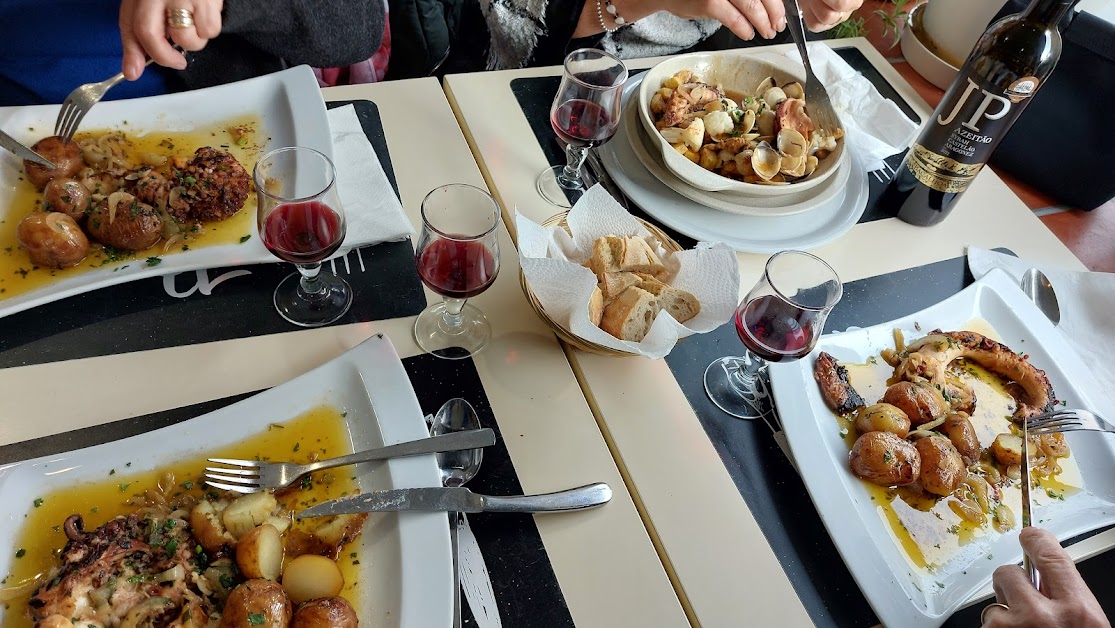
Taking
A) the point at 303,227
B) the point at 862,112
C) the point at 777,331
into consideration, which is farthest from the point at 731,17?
the point at 303,227

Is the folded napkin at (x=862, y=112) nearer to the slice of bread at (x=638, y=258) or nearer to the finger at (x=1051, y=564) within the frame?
the slice of bread at (x=638, y=258)

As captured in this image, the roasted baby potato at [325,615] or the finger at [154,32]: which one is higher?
the finger at [154,32]

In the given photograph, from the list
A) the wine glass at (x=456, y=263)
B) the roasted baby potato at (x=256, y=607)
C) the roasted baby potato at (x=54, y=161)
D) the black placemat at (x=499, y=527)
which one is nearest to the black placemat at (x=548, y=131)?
the wine glass at (x=456, y=263)

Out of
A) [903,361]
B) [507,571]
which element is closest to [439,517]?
[507,571]

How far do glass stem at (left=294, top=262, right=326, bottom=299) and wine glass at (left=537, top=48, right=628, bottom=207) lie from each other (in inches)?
17.9

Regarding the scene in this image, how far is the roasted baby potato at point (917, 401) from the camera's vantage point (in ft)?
3.55

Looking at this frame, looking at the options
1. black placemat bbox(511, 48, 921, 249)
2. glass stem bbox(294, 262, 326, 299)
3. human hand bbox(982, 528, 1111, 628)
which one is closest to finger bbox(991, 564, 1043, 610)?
human hand bbox(982, 528, 1111, 628)

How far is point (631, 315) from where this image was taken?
3.37 feet

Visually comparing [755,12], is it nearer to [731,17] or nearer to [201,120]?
[731,17]

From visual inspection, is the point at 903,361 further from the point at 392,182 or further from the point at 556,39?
the point at 556,39

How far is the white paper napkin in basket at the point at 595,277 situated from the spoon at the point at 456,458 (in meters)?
0.19

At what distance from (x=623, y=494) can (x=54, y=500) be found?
0.68m

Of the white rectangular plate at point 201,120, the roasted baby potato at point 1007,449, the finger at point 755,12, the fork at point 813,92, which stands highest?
the finger at point 755,12

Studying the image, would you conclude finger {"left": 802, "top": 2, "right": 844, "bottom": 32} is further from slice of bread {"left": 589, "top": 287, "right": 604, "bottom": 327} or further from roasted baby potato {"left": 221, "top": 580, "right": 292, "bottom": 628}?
roasted baby potato {"left": 221, "top": 580, "right": 292, "bottom": 628}
